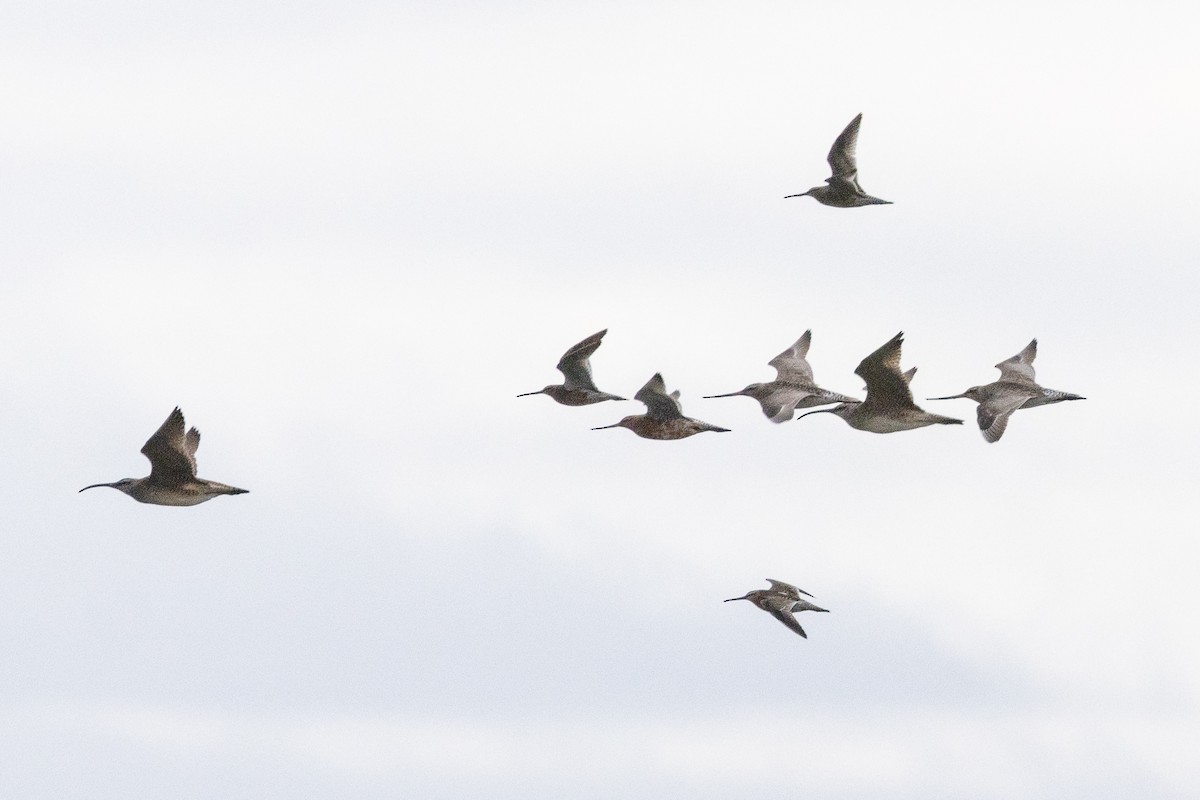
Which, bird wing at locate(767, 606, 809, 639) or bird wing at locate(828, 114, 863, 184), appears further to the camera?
bird wing at locate(828, 114, 863, 184)

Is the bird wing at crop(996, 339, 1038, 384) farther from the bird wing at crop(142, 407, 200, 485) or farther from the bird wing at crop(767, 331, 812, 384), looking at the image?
the bird wing at crop(142, 407, 200, 485)

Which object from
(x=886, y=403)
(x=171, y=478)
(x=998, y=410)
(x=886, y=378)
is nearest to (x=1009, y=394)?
(x=998, y=410)

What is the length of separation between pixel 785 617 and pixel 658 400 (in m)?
4.63

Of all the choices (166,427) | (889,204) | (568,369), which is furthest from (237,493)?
(889,204)

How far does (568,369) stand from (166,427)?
10706 millimetres

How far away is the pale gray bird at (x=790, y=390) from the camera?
47.2 m

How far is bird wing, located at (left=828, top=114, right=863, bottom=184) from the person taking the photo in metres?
49.2

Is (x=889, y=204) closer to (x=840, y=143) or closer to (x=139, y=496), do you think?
(x=840, y=143)

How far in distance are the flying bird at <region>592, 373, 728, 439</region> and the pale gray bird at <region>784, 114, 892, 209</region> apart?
546 centimetres

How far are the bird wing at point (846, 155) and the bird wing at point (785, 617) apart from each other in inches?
347

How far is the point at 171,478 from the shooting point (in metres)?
41.1

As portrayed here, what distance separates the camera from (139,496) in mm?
41844

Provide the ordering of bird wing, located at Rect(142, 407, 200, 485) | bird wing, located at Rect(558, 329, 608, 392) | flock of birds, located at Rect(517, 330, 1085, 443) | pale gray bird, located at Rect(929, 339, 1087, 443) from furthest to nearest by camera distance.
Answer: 1. bird wing, located at Rect(558, 329, 608, 392)
2. pale gray bird, located at Rect(929, 339, 1087, 443)
3. flock of birds, located at Rect(517, 330, 1085, 443)
4. bird wing, located at Rect(142, 407, 200, 485)

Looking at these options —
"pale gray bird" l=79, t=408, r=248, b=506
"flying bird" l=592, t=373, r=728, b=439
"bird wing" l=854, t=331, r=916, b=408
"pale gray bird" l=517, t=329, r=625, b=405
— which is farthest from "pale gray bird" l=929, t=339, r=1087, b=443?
"pale gray bird" l=79, t=408, r=248, b=506
